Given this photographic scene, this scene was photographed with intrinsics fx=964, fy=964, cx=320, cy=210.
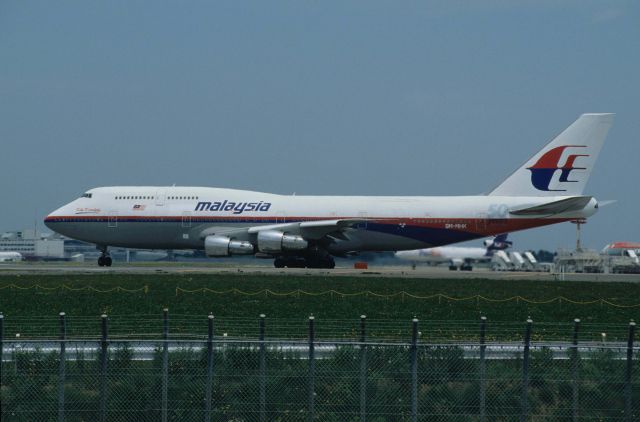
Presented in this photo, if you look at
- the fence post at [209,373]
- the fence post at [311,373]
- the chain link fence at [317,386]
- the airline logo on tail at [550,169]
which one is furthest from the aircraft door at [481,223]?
the fence post at [209,373]

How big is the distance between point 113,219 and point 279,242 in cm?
1149

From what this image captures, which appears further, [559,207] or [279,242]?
[279,242]

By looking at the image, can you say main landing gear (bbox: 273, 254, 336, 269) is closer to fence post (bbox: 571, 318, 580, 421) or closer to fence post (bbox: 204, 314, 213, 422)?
fence post (bbox: 571, 318, 580, 421)

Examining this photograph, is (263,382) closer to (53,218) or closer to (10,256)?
(53,218)

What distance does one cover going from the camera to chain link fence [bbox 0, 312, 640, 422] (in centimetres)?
1461

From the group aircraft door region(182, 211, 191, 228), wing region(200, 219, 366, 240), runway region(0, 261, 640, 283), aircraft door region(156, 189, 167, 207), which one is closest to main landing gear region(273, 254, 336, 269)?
runway region(0, 261, 640, 283)

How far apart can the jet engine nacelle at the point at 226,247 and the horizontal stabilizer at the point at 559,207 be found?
1601cm

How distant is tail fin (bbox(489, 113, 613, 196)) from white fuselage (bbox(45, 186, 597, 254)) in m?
1.23

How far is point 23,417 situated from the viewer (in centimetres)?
1447

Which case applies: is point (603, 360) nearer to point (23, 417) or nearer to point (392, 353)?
point (392, 353)

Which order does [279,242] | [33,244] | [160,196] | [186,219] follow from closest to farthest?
[279,242] → [186,219] → [160,196] → [33,244]

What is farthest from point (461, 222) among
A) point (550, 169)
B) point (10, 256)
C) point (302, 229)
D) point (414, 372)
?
point (10, 256)

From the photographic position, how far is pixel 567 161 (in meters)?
58.8

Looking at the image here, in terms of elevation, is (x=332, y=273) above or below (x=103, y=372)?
below
